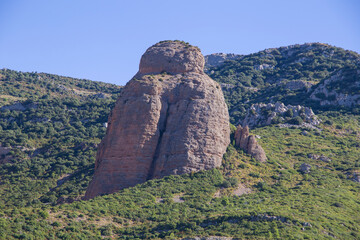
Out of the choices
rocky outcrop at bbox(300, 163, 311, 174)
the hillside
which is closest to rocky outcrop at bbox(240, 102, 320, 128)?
the hillside

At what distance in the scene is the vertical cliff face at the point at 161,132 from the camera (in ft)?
189

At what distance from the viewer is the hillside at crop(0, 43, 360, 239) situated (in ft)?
155

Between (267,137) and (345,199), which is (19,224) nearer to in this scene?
(345,199)

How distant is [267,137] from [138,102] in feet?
82.0

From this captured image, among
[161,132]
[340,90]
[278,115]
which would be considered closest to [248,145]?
[161,132]

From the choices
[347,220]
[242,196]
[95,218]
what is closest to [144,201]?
[95,218]

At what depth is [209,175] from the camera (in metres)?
57.8

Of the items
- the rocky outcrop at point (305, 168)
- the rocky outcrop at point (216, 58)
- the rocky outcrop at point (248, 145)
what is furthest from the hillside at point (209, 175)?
the rocky outcrop at point (216, 58)

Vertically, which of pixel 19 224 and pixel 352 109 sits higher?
pixel 352 109

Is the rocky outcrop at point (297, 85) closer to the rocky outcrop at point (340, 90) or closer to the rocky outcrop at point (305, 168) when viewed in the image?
the rocky outcrop at point (340, 90)

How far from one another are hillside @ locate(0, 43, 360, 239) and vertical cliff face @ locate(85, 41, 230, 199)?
1.82 metres

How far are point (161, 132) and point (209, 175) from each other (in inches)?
268

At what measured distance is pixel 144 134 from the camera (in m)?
58.4

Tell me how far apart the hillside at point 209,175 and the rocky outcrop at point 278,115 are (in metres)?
0.25
